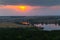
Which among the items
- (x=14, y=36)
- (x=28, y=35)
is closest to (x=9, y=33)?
(x=14, y=36)

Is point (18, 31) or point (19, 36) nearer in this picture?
point (19, 36)

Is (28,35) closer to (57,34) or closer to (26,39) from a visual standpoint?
(26,39)

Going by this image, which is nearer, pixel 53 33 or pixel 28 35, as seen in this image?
pixel 28 35

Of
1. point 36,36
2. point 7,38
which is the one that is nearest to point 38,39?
point 36,36

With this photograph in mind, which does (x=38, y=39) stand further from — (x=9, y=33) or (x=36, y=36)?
(x=9, y=33)

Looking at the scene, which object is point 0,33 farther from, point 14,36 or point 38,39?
point 38,39

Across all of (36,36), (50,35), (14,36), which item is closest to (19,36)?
(14,36)

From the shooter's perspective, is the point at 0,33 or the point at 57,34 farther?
the point at 57,34
